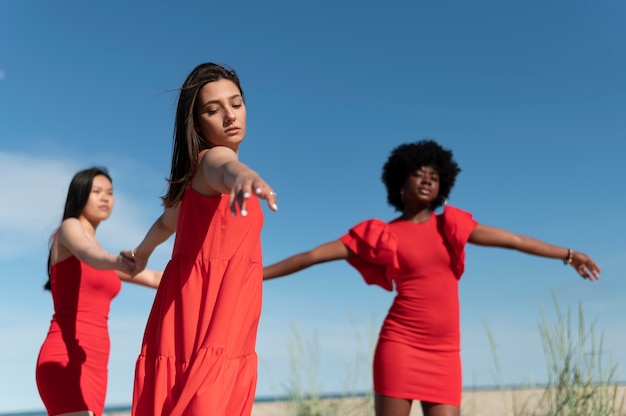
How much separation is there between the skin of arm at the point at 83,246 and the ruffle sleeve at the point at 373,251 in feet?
4.53

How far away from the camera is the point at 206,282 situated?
88.0 inches

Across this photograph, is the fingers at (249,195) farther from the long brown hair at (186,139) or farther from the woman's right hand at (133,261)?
the woman's right hand at (133,261)

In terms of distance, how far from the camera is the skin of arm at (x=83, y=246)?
337 cm

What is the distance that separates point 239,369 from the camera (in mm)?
2184

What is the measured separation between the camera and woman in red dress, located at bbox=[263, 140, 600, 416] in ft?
11.9

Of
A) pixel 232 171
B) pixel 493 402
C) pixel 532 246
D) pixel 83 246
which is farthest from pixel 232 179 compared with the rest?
pixel 493 402

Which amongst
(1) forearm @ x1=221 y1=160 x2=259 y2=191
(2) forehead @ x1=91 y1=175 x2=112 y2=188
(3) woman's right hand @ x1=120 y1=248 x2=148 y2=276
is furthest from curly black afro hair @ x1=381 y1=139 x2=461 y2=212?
(1) forearm @ x1=221 y1=160 x2=259 y2=191

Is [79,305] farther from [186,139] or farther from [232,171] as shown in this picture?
[232,171]

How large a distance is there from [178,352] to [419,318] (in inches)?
72.3

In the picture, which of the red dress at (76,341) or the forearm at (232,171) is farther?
the red dress at (76,341)

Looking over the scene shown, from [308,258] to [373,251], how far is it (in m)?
0.38

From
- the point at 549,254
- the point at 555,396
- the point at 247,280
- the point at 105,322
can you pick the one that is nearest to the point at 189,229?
the point at 247,280

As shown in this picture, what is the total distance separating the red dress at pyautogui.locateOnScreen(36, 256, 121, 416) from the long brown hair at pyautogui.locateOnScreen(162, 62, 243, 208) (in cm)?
139

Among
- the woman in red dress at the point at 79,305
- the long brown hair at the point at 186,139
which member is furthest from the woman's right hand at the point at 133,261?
the long brown hair at the point at 186,139
